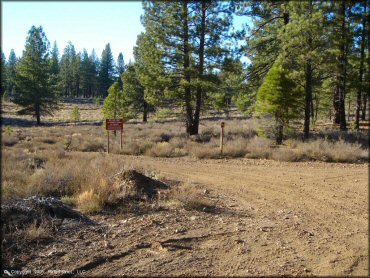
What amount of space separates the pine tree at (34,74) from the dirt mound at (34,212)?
37.6 m

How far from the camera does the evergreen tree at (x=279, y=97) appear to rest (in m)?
15.9

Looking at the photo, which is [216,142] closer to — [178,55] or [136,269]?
[178,55]

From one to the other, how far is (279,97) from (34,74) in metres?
33.3

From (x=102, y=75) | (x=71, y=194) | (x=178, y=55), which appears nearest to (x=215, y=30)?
(x=178, y=55)

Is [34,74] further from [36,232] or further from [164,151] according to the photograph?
[36,232]

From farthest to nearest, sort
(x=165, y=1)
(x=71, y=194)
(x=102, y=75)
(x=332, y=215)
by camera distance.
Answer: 1. (x=102, y=75)
2. (x=165, y=1)
3. (x=71, y=194)
4. (x=332, y=215)

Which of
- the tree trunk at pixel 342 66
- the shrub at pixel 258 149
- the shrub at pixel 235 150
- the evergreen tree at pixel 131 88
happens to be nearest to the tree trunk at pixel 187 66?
the shrub at pixel 258 149

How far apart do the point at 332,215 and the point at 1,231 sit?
5886 mm

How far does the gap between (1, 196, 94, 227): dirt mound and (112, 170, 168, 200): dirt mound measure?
125cm

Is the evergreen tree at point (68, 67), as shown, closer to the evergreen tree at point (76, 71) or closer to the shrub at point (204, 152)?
the evergreen tree at point (76, 71)

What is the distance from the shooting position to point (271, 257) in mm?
4777

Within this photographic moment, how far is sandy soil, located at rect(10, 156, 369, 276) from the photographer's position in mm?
4480

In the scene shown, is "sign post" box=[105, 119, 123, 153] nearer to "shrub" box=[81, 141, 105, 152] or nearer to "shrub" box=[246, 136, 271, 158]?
"shrub" box=[81, 141, 105, 152]

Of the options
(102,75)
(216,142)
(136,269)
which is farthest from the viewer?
(102,75)
